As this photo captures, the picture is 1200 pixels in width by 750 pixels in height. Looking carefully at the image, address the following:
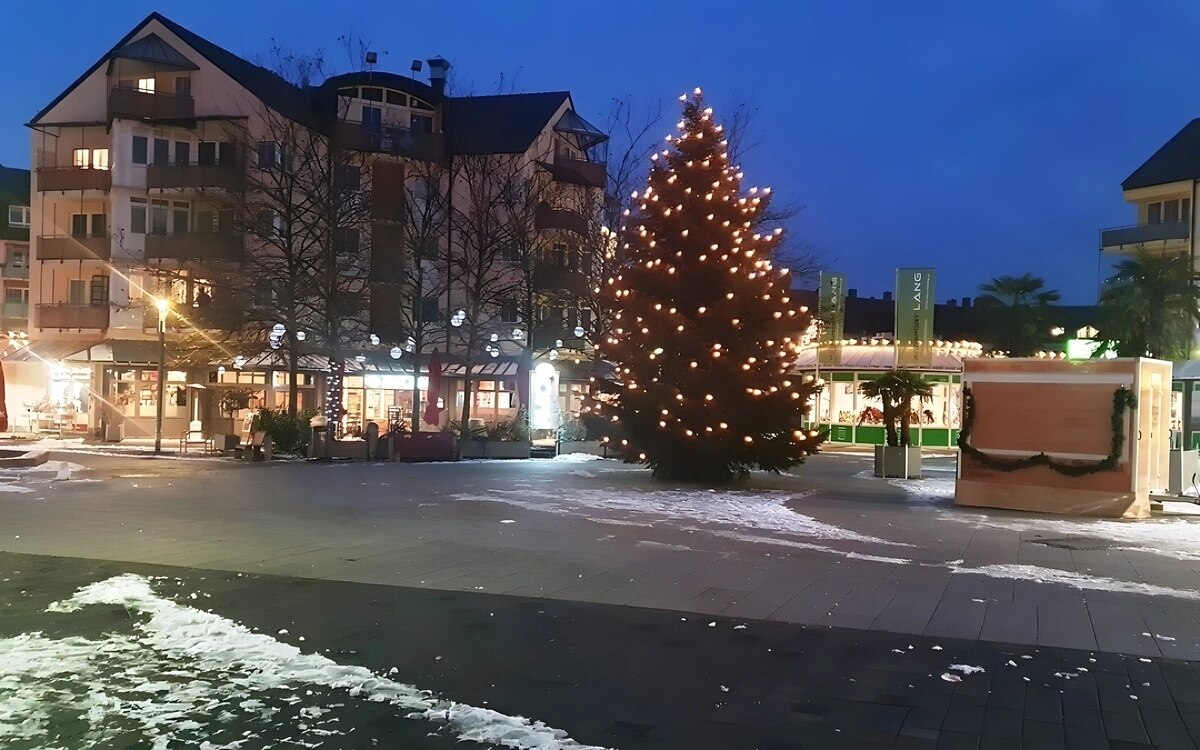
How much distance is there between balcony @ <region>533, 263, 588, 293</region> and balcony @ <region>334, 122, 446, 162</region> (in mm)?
5510

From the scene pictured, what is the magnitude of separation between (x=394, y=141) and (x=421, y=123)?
6.49 meters

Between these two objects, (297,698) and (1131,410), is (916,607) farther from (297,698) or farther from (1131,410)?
(1131,410)

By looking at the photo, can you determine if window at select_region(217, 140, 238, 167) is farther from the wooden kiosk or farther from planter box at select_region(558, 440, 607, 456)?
the wooden kiosk

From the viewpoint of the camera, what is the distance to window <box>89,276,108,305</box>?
40.8 meters

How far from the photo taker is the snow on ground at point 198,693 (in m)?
5.36

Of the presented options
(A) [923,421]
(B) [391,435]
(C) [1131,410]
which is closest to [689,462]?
(C) [1131,410]

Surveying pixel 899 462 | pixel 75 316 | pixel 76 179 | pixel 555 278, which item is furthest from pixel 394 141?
pixel 899 462

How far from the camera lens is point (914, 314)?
33375mm

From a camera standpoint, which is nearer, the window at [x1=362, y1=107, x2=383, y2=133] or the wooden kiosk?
the wooden kiosk

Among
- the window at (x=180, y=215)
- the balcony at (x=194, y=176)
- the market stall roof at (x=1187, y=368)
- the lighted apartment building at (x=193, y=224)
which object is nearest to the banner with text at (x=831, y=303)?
the lighted apartment building at (x=193, y=224)

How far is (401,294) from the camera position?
3741 cm

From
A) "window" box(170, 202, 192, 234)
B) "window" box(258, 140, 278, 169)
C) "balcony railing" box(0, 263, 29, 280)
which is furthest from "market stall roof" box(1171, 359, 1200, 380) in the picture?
"balcony railing" box(0, 263, 29, 280)

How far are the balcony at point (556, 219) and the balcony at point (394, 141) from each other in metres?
4.12

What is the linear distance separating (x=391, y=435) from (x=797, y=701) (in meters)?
23.4
